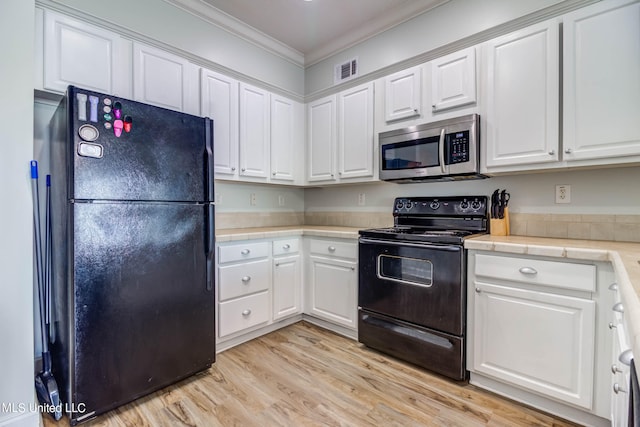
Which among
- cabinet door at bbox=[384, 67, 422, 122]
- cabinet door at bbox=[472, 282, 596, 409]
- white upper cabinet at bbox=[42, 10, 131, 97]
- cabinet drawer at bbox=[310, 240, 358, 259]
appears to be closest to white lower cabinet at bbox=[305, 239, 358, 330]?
cabinet drawer at bbox=[310, 240, 358, 259]

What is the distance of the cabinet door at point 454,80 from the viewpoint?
218 cm

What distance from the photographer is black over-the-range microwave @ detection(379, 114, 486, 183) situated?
215 cm

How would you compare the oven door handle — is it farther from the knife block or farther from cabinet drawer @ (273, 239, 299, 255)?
cabinet drawer @ (273, 239, 299, 255)

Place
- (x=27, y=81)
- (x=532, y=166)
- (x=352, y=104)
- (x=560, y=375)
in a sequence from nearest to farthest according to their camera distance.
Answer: (x=27, y=81) → (x=560, y=375) → (x=532, y=166) → (x=352, y=104)

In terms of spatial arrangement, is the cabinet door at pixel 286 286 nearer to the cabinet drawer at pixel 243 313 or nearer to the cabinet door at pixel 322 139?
the cabinet drawer at pixel 243 313

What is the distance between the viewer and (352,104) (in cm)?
287

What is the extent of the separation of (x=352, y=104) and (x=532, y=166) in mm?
1525

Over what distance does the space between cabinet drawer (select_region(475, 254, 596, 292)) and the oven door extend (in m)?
0.14

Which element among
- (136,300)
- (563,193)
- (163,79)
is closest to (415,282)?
(563,193)

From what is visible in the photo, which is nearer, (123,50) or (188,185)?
(188,185)

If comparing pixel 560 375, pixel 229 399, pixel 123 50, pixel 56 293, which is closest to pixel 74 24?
pixel 123 50

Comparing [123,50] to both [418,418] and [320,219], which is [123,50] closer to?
[320,219]

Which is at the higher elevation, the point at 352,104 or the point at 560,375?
the point at 352,104

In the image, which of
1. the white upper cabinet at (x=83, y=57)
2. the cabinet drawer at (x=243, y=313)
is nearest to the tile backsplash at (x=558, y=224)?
the cabinet drawer at (x=243, y=313)
